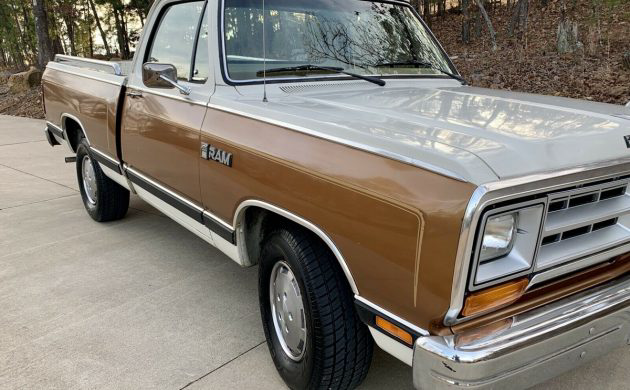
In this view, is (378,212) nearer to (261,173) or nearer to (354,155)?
(354,155)

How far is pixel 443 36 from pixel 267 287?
1589 centimetres

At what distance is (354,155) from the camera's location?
1989 mm

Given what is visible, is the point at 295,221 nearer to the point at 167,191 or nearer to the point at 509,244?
the point at 509,244

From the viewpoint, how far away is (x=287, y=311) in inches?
99.8

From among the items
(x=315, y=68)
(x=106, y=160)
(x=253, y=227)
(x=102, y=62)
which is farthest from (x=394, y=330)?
(x=102, y=62)

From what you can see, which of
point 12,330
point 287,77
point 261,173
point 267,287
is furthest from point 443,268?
point 12,330

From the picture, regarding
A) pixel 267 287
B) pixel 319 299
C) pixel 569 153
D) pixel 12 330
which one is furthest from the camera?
pixel 12 330

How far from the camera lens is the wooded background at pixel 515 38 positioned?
769cm

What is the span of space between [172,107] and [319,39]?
97 centimetres

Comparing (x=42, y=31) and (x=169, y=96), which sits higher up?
(x=42, y=31)

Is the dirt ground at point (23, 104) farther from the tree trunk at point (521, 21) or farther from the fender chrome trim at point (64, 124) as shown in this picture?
the tree trunk at point (521, 21)

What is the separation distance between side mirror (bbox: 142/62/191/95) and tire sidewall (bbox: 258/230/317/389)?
1.12 meters

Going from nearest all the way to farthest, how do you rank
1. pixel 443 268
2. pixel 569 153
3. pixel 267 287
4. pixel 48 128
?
pixel 443 268, pixel 569 153, pixel 267 287, pixel 48 128

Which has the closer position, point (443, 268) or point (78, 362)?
point (443, 268)
